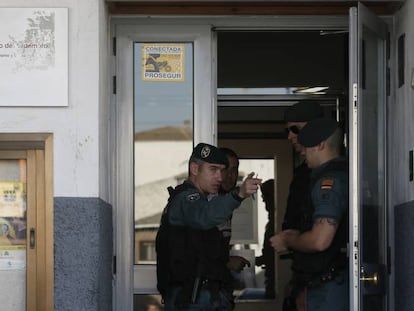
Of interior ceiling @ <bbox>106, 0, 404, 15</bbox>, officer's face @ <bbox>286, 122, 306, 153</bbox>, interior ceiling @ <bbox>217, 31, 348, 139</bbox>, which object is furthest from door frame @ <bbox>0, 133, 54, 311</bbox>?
interior ceiling @ <bbox>217, 31, 348, 139</bbox>

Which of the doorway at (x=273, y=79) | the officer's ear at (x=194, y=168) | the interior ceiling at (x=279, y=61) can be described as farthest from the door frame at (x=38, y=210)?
the interior ceiling at (x=279, y=61)

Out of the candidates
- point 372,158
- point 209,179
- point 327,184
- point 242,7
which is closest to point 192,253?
point 209,179

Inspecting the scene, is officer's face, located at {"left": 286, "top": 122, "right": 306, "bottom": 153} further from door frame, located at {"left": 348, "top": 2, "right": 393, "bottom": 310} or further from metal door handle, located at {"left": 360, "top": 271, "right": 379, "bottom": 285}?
metal door handle, located at {"left": 360, "top": 271, "right": 379, "bottom": 285}

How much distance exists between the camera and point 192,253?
607cm

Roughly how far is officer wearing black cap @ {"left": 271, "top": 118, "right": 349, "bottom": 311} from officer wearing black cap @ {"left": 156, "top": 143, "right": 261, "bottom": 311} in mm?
431

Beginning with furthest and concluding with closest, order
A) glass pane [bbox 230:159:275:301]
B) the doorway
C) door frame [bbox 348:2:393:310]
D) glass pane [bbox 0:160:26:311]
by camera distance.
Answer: glass pane [bbox 230:159:275:301]
the doorway
glass pane [bbox 0:160:26:311]
door frame [bbox 348:2:393:310]

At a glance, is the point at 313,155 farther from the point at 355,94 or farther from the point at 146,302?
the point at 146,302

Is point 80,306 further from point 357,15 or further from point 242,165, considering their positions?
point 242,165

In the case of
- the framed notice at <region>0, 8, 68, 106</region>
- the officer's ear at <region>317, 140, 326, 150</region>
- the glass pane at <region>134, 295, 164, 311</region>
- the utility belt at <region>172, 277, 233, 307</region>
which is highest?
the framed notice at <region>0, 8, 68, 106</region>

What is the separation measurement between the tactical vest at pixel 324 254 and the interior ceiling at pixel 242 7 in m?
1.14

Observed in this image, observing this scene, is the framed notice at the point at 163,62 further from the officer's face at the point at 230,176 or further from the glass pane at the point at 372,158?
the glass pane at the point at 372,158

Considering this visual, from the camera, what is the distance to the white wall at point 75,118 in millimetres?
5898

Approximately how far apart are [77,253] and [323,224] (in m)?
1.48

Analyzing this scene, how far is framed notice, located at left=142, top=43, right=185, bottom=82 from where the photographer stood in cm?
657
